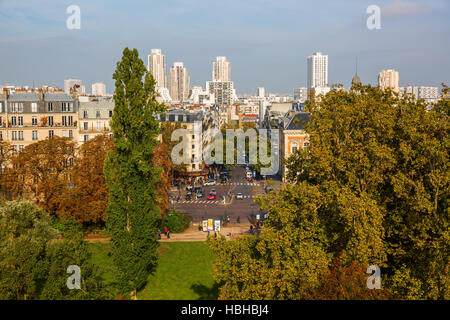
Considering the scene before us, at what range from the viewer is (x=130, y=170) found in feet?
94.2

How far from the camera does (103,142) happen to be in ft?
154

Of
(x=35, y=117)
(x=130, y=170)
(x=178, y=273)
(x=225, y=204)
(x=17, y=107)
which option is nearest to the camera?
(x=130, y=170)

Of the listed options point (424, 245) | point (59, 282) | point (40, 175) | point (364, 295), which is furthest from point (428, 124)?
point (40, 175)

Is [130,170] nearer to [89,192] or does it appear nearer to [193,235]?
[89,192]

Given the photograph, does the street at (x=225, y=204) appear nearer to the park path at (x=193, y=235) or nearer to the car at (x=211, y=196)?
the car at (x=211, y=196)

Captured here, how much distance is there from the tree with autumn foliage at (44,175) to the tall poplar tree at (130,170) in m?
17.3

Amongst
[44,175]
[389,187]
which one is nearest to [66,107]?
[44,175]

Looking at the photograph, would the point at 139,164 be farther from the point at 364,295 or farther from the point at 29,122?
the point at 29,122

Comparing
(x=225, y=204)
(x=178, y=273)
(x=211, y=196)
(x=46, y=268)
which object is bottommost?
(x=178, y=273)

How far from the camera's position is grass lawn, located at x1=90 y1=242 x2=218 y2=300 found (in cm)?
3106

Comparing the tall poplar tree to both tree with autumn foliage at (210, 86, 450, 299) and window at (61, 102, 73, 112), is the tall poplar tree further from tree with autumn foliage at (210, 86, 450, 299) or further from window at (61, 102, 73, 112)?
window at (61, 102, 73, 112)

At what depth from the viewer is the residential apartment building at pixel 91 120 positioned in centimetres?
6159

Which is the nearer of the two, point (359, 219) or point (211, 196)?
point (359, 219)

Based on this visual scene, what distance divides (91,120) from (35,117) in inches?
293
